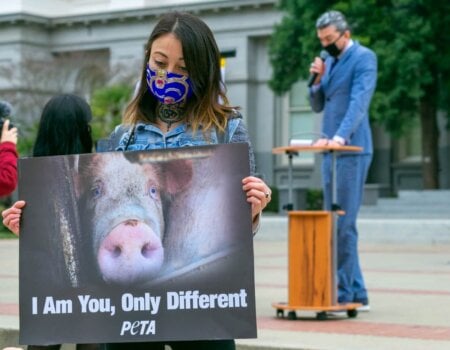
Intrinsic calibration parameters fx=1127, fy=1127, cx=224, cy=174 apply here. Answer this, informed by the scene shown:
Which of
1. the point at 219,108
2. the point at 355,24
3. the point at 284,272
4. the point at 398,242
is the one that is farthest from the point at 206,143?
the point at 355,24

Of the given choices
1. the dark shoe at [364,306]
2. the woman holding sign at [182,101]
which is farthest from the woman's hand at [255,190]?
the dark shoe at [364,306]

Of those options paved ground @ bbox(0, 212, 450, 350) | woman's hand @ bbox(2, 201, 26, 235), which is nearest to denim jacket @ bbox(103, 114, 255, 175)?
woman's hand @ bbox(2, 201, 26, 235)

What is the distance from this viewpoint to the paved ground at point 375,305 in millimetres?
6961

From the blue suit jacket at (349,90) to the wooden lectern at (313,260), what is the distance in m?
0.37

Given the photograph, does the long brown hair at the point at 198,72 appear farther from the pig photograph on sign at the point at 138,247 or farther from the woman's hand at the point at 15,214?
the woman's hand at the point at 15,214

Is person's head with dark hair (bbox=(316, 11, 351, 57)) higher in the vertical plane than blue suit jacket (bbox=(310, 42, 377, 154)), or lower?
higher

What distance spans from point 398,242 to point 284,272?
6.36 metres

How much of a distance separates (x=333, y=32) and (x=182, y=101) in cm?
493

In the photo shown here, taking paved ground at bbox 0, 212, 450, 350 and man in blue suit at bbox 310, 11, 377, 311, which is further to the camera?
man in blue suit at bbox 310, 11, 377, 311

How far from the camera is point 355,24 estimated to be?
2817 centimetres

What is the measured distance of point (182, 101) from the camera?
369cm

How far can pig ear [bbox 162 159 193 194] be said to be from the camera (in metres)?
3.46

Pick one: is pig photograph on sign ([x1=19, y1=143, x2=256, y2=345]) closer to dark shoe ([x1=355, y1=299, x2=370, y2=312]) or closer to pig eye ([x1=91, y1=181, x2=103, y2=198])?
pig eye ([x1=91, y1=181, x2=103, y2=198])

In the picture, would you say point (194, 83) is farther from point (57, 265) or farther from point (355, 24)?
point (355, 24)
